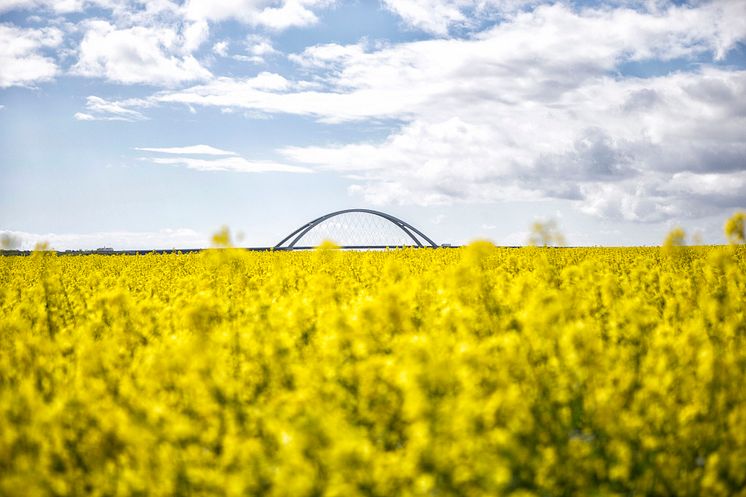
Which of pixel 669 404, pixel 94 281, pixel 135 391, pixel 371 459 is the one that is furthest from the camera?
pixel 94 281

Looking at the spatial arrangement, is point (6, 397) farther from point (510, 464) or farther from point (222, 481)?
point (510, 464)

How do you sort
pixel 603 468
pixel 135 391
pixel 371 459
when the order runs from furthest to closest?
pixel 135 391, pixel 603 468, pixel 371 459

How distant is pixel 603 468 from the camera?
4.30 metres

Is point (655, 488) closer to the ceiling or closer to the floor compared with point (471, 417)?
closer to the floor

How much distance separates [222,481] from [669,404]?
10.6 ft

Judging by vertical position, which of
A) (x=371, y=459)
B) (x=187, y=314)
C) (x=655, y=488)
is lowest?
(x=655, y=488)

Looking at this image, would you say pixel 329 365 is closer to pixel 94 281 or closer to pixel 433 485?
pixel 433 485

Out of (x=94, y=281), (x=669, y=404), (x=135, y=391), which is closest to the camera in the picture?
(x=669, y=404)

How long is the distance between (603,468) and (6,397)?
4.31m

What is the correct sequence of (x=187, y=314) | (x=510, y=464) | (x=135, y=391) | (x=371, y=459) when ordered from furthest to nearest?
(x=187, y=314) < (x=135, y=391) < (x=510, y=464) < (x=371, y=459)

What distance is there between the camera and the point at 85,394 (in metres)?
4.88

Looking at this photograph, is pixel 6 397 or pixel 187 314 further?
pixel 187 314

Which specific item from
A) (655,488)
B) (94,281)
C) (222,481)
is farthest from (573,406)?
(94,281)

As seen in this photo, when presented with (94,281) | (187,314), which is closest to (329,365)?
(187,314)
